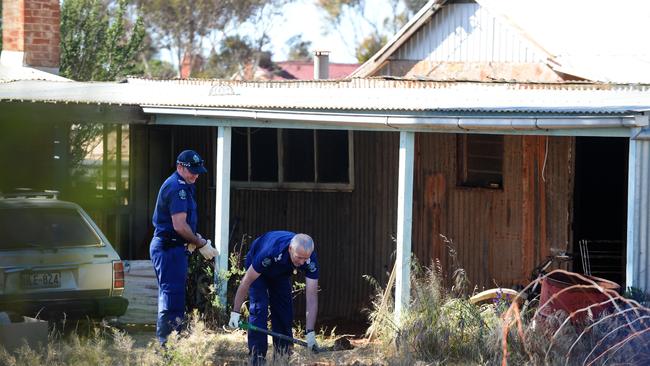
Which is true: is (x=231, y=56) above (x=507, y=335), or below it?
above

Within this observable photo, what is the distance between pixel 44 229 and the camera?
9727 millimetres

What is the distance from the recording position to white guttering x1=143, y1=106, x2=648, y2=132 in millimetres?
9320

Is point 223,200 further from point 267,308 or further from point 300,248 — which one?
point 300,248

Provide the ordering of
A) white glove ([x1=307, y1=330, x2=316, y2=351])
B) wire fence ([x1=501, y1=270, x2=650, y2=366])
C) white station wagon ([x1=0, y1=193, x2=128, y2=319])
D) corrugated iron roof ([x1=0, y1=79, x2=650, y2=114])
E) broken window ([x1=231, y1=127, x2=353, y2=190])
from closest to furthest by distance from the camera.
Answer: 1. wire fence ([x1=501, y1=270, x2=650, y2=366])
2. white glove ([x1=307, y1=330, x2=316, y2=351])
3. white station wagon ([x1=0, y1=193, x2=128, y2=319])
4. corrugated iron roof ([x1=0, y1=79, x2=650, y2=114])
5. broken window ([x1=231, y1=127, x2=353, y2=190])

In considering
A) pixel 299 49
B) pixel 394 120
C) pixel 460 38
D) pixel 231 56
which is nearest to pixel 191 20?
pixel 231 56

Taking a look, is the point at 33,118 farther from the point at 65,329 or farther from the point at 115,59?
the point at 115,59

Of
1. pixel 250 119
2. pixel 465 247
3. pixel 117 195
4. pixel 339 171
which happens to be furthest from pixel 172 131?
pixel 465 247

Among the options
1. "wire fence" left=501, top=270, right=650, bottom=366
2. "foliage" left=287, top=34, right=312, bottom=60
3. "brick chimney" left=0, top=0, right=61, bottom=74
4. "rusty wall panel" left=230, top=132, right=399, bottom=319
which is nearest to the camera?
"wire fence" left=501, top=270, right=650, bottom=366

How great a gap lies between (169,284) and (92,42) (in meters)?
18.5

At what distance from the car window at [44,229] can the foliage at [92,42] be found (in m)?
16.4

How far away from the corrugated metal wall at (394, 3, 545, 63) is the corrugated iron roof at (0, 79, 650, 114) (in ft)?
19.5

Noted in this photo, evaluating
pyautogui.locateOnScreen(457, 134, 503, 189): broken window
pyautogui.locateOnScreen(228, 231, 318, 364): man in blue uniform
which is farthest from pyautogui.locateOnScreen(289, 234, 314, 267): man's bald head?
pyautogui.locateOnScreen(457, 134, 503, 189): broken window

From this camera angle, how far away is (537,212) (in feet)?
39.5

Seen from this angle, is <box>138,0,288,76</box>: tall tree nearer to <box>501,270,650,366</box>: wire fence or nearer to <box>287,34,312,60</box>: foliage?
<box>287,34,312,60</box>: foliage
